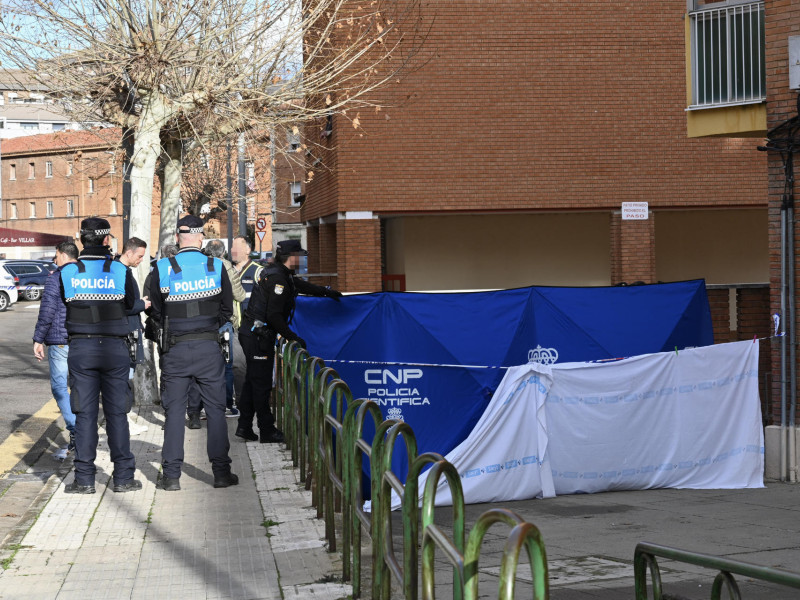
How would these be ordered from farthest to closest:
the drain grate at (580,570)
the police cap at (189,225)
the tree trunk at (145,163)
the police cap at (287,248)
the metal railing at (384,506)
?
the tree trunk at (145,163), the police cap at (287,248), the police cap at (189,225), the drain grate at (580,570), the metal railing at (384,506)

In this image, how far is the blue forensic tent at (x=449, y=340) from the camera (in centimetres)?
935

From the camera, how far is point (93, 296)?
8664 mm

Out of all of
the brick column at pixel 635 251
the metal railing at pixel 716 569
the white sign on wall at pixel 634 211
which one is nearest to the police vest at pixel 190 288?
the metal railing at pixel 716 569

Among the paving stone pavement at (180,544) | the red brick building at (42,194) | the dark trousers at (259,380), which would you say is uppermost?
the red brick building at (42,194)

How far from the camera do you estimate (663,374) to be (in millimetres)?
10133

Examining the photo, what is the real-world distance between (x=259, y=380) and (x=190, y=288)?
2.55 m

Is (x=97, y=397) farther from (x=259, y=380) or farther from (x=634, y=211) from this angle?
(x=634, y=211)

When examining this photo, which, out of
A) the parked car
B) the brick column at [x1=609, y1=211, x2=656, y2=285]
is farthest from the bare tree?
the parked car

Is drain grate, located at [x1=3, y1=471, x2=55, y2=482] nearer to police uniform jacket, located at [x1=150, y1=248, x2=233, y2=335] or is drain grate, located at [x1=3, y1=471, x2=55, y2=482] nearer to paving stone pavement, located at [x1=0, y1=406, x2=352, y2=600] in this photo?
paving stone pavement, located at [x1=0, y1=406, x2=352, y2=600]

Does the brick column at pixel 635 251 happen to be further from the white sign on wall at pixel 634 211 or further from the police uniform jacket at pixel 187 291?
the police uniform jacket at pixel 187 291

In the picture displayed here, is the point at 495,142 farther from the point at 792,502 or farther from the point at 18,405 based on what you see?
the point at 792,502

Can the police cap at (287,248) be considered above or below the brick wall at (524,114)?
below

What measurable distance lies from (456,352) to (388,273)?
58.5ft

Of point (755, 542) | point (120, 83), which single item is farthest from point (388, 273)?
point (755, 542)
